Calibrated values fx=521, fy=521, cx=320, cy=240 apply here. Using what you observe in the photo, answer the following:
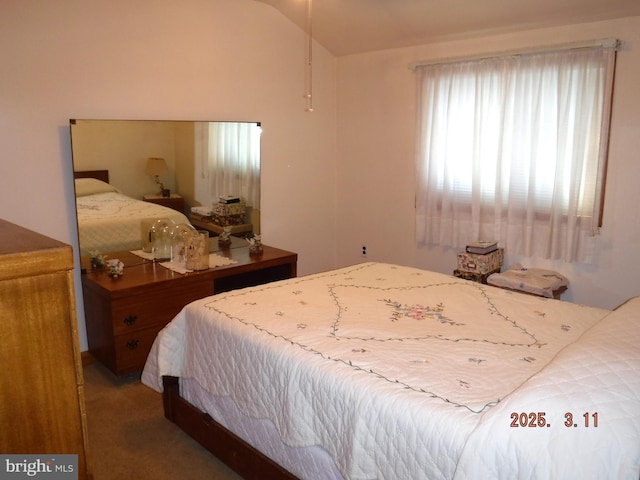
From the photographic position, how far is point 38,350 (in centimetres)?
60

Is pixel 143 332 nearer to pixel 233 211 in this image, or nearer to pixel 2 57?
pixel 233 211

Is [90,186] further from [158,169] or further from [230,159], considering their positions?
[230,159]

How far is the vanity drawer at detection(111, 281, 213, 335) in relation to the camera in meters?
3.03

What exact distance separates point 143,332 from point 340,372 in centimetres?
184

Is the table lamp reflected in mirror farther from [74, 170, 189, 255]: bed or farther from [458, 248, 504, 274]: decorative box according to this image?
[458, 248, 504, 274]: decorative box

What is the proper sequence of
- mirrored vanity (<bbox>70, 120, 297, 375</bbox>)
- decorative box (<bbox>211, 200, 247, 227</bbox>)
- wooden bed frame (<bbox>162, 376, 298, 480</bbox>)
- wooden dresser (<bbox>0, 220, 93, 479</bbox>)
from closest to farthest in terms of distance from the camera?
wooden dresser (<bbox>0, 220, 93, 479</bbox>) → wooden bed frame (<bbox>162, 376, 298, 480</bbox>) → mirrored vanity (<bbox>70, 120, 297, 375</bbox>) → decorative box (<bbox>211, 200, 247, 227</bbox>)

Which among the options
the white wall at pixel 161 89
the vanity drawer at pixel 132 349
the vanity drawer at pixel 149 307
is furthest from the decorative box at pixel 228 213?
the vanity drawer at pixel 132 349

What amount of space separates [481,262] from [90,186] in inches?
103

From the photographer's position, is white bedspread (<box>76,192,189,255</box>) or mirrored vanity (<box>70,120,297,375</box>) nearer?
mirrored vanity (<box>70,120,297,375</box>)

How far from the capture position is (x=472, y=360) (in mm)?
1803

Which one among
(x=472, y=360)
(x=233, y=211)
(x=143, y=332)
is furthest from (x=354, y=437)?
(x=233, y=211)

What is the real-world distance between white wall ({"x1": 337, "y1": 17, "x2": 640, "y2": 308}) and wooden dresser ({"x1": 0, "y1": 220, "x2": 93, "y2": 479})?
337 centimetres

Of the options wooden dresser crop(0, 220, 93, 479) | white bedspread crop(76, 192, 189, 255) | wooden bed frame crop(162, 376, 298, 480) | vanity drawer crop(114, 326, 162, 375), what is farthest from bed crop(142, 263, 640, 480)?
white bedspread crop(76, 192, 189, 255)

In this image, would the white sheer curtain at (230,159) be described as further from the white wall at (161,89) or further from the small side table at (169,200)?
the small side table at (169,200)
